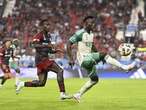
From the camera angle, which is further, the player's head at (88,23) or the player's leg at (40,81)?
the player's leg at (40,81)

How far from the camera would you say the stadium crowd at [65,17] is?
3700cm

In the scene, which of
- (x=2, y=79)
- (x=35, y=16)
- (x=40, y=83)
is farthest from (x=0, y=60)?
(x=35, y=16)

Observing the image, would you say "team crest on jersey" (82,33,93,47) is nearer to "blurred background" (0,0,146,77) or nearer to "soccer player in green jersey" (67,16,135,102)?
"soccer player in green jersey" (67,16,135,102)

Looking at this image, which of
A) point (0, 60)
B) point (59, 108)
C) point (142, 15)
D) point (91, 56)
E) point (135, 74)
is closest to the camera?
point (59, 108)

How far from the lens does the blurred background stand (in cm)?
3594

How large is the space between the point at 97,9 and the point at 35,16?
448 cm

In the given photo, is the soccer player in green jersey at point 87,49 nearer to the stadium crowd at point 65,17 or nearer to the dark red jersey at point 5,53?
the dark red jersey at point 5,53

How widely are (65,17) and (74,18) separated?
65 cm

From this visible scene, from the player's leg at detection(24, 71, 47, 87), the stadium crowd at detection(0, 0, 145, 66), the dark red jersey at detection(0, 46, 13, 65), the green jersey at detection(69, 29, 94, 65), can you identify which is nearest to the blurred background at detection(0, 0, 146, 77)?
the stadium crowd at detection(0, 0, 145, 66)

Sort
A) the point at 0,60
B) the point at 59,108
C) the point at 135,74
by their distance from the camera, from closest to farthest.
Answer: the point at 59,108 → the point at 0,60 → the point at 135,74

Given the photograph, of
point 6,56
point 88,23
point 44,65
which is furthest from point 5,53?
point 88,23

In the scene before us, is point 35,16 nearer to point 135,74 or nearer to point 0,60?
point 135,74

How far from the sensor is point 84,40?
45.9 ft

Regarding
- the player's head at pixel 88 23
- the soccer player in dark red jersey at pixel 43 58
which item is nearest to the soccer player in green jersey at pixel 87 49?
the player's head at pixel 88 23
